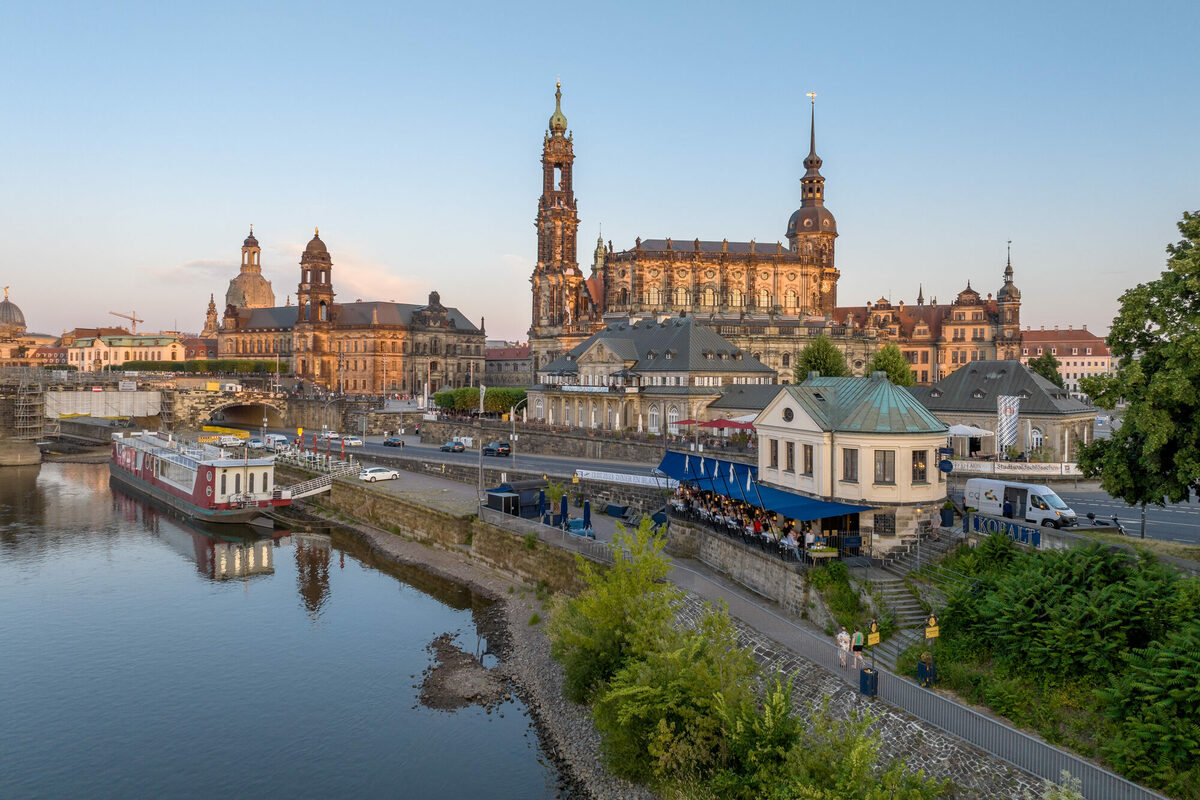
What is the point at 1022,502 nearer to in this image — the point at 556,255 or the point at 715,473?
the point at 715,473

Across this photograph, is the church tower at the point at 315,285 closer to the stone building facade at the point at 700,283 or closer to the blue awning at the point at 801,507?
the stone building facade at the point at 700,283

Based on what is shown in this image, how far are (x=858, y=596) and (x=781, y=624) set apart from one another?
244cm

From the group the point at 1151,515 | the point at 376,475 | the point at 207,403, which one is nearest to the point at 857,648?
the point at 1151,515

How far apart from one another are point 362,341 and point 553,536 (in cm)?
11827

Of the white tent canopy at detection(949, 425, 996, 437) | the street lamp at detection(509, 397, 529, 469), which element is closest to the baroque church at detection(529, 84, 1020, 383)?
the street lamp at detection(509, 397, 529, 469)

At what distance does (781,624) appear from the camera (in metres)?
24.2

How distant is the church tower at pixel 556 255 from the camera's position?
11406 centimetres

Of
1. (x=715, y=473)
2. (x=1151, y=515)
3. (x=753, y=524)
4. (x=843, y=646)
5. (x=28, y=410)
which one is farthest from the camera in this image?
(x=28, y=410)

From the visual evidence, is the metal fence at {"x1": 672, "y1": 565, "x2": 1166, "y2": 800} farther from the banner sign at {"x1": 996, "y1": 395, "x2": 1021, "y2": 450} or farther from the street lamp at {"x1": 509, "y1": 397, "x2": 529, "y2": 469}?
the street lamp at {"x1": 509, "y1": 397, "x2": 529, "y2": 469}

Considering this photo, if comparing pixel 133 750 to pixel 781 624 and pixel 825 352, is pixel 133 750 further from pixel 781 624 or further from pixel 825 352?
pixel 825 352

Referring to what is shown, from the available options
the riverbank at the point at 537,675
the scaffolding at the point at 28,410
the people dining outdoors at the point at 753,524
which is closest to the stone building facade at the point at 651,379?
the riverbank at the point at 537,675

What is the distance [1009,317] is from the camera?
383 feet

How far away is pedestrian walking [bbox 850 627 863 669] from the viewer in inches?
797

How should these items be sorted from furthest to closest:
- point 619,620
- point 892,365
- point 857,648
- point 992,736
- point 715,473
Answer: point 892,365, point 715,473, point 619,620, point 857,648, point 992,736
